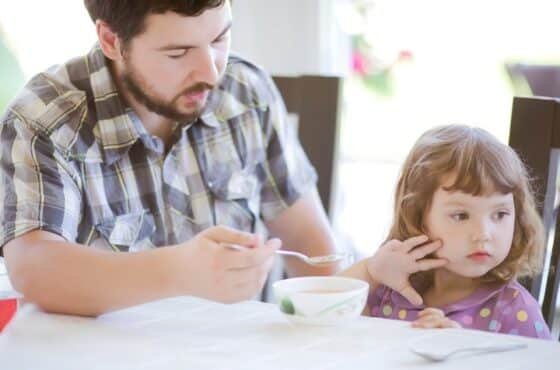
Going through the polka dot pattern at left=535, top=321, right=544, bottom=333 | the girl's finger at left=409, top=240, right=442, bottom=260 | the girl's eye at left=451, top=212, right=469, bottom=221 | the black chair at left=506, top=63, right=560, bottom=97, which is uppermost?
the black chair at left=506, top=63, right=560, bottom=97

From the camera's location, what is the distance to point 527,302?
145cm

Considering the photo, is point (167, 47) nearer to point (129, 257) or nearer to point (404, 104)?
point (129, 257)

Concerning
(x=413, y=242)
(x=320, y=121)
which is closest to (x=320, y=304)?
(x=413, y=242)

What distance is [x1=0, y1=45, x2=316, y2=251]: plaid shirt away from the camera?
5.24 feet

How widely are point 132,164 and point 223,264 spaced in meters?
0.47

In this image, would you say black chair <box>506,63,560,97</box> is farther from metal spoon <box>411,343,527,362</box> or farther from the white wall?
metal spoon <box>411,343,527,362</box>

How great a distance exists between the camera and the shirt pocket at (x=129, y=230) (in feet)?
5.57

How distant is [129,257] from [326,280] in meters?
0.27

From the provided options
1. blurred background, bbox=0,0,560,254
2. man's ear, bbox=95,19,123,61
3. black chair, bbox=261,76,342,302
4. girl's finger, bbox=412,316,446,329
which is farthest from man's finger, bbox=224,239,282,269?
blurred background, bbox=0,0,560,254

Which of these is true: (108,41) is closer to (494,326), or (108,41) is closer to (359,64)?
(494,326)

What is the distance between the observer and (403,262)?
1.52 meters

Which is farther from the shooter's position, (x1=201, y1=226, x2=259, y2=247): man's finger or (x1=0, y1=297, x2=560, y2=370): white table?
(x1=201, y1=226, x2=259, y2=247): man's finger

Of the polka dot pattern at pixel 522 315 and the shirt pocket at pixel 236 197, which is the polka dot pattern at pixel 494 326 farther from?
the shirt pocket at pixel 236 197

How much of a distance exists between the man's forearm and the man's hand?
4 cm
